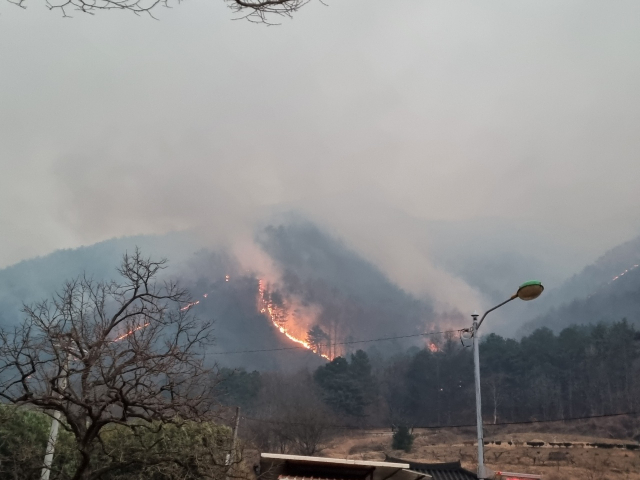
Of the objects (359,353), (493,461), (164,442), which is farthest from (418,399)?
(164,442)

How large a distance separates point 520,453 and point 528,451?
1.53 meters

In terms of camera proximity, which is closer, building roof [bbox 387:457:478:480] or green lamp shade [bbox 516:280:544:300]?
green lamp shade [bbox 516:280:544:300]

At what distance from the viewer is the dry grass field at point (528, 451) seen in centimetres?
4231

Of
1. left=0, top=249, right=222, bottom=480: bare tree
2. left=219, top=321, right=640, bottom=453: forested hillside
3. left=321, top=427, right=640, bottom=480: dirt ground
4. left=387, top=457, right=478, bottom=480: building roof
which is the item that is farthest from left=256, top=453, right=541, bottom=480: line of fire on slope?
left=219, top=321, right=640, bottom=453: forested hillside

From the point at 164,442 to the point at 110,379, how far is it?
5300mm

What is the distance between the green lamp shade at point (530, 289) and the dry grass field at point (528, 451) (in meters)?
35.7

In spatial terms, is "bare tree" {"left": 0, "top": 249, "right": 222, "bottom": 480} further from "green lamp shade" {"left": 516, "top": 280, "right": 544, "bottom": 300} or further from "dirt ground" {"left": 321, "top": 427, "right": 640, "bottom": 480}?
"dirt ground" {"left": 321, "top": 427, "right": 640, "bottom": 480}

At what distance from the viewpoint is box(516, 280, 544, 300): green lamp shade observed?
411 inches

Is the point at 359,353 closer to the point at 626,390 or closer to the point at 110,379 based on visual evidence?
the point at 626,390

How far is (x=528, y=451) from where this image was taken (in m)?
50.4

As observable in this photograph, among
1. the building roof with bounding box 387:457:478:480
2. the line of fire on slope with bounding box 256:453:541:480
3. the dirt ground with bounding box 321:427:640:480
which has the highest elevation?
the line of fire on slope with bounding box 256:453:541:480

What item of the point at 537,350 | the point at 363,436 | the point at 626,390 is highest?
the point at 537,350

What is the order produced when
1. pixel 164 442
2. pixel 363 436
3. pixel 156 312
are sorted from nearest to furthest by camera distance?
pixel 156 312
pixel 164 442
pixel 363 436

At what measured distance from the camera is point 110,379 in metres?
11.1
